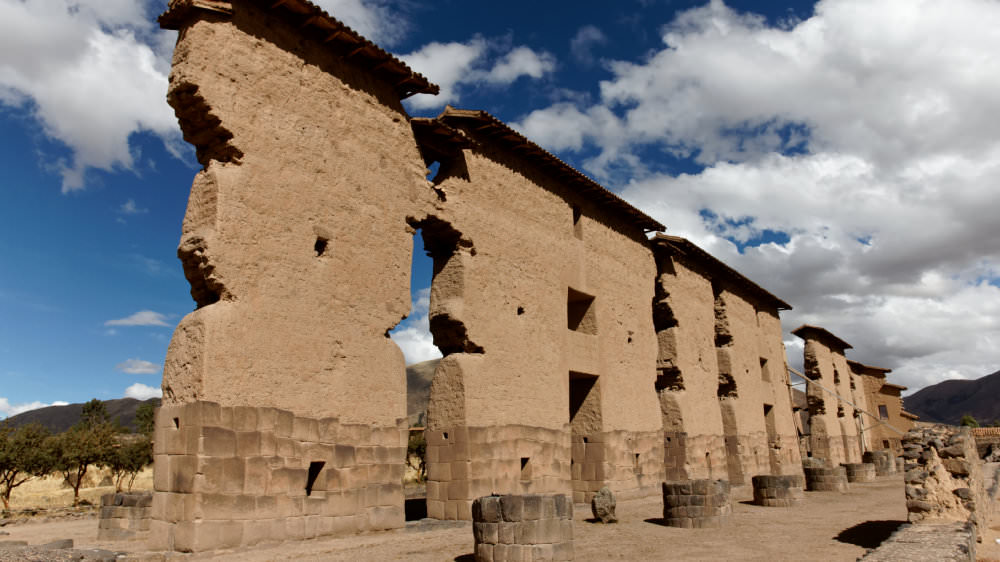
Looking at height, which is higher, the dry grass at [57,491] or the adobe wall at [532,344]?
the adobe wall at [532,344]

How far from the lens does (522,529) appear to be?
7.28 m

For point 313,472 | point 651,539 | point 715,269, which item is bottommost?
point 651,539

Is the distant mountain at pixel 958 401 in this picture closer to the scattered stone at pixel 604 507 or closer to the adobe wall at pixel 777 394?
the adobe wall at pixel 777 394

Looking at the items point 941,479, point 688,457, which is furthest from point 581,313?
point 941,479

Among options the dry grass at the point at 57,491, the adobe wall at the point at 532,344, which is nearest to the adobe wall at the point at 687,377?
the adobe wall at the point at 532,344

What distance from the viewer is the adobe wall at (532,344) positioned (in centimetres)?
1131

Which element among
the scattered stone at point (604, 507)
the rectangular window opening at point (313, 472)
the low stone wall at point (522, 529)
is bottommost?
the scattered stone at point (604, 507)

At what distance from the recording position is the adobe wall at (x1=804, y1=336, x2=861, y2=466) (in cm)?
2980

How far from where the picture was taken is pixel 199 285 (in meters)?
8.37

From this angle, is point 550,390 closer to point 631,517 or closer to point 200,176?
point 631,517

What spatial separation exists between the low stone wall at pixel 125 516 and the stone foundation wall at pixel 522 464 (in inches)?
198

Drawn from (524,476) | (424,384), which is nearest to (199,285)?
(524,476)

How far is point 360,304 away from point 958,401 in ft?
448

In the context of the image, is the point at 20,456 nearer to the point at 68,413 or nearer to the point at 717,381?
the point at 717,381
